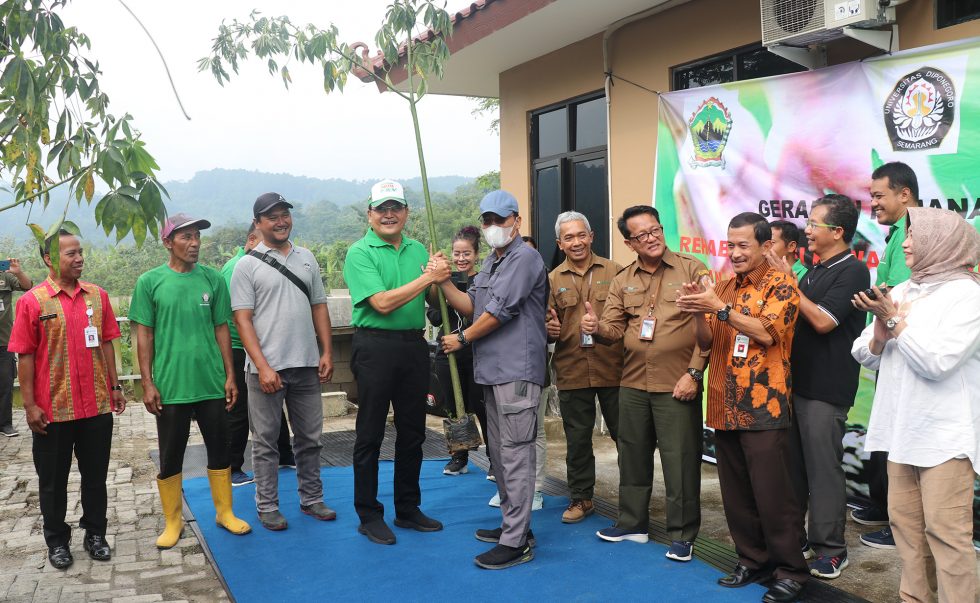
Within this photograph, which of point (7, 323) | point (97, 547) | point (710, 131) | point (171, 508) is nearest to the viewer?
point (97, 547)

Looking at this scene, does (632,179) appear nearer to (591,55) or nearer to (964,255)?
(591,55)

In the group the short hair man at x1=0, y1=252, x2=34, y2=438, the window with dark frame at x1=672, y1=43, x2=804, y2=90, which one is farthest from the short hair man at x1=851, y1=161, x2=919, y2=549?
the short hair man at x1=0, y1=252, x2=34, y2=438

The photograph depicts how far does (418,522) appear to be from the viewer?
4.70 meters

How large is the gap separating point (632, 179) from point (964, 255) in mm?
4097

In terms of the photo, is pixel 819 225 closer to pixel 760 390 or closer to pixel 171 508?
pixel 760 390

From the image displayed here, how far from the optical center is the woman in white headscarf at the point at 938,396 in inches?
118

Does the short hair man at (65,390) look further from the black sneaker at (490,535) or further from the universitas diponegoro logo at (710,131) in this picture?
the universitas diponegoro logo at (710,131)

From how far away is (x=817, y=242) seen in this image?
3.88 meters

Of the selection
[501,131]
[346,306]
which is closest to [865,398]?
[501,131]

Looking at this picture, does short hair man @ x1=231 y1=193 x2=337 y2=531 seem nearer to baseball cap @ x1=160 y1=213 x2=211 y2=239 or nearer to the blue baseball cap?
baseball cap @ x1=160 y1=213 x2=211 y2=239

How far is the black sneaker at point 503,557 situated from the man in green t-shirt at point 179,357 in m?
1.48

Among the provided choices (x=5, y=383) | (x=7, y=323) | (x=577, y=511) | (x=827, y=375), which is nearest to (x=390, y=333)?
(x=577, y=511)

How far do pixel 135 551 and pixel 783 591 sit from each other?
11.0 feet

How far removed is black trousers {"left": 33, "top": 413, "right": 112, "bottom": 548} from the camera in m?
4.30
